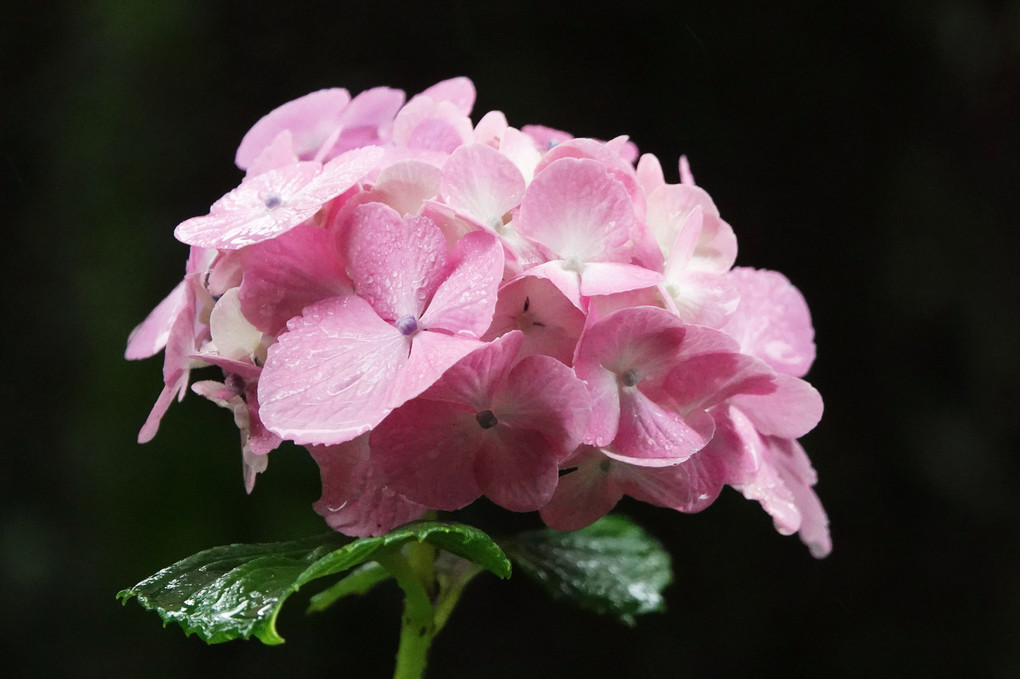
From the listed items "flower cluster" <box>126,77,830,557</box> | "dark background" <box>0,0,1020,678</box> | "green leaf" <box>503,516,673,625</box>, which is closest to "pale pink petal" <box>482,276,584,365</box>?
"flower cluster" <box>126,77,830,557</box>

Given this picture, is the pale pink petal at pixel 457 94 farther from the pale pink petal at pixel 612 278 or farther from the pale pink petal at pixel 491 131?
the pale pink petal at pixel 612 278

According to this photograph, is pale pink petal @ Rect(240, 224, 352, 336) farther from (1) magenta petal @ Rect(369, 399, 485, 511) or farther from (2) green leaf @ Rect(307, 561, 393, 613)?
(2) green leaf @ Rect(307, 561, 393, 613)

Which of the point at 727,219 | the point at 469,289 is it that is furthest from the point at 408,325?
the point at 727,219

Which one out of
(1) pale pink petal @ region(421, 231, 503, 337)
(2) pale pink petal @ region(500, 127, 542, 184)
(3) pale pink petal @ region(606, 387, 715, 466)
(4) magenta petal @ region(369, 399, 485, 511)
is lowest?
(3) pale pink petal @ region(606, 387, 715, 466)

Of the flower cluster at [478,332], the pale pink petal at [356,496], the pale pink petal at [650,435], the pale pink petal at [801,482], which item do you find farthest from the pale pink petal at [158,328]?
the pale pink petal at [801,482]

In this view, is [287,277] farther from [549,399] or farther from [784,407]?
[784,407]

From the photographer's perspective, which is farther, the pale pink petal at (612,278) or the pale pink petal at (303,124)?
the pale pink petal at (303,124)

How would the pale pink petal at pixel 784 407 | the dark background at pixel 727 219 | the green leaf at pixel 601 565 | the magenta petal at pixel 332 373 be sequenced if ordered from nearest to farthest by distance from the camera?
the magenta petal at pixel 332 373
the pale pink petal at pixel 784 407
the green leaf at pixel 601 565
the dark background at pixel 727 219

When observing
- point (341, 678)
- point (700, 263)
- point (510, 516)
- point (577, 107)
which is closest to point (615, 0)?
point (577, 107)
